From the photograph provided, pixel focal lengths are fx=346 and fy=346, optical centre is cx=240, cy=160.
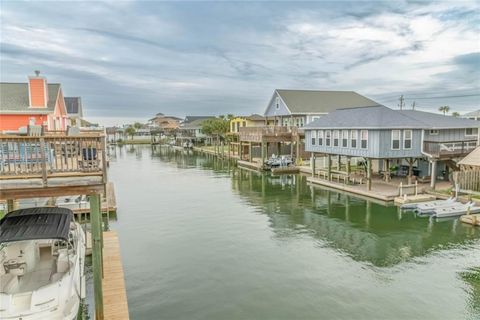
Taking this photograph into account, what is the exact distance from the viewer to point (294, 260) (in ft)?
45.9

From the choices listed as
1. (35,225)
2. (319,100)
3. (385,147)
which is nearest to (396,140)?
(385,147)

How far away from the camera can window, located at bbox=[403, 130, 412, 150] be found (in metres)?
25.0

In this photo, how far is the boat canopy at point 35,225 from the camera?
333 inches

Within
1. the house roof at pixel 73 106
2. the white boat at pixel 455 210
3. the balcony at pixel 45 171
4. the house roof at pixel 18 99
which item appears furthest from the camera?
the house roof at pixel 73 106

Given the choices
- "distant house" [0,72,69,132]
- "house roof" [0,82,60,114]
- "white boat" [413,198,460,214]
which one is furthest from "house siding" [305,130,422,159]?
"house roof" [0,82,60,114]

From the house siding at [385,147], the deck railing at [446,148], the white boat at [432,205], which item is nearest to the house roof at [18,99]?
the house siding at [385,147]

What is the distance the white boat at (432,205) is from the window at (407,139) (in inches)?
205

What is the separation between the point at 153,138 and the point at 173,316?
101 meters

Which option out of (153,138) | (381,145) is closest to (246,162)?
(381,145)

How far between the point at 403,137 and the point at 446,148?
3055 millimetres

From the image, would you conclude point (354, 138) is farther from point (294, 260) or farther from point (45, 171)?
point (45, 171)

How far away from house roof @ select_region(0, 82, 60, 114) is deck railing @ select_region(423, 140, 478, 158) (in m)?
26.7

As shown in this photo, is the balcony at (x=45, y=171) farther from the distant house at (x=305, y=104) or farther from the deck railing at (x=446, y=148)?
the distant house at (x=305, y=104)

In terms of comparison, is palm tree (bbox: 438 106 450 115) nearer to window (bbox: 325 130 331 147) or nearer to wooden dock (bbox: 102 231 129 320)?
window (bbox: 325 130 331 147)
